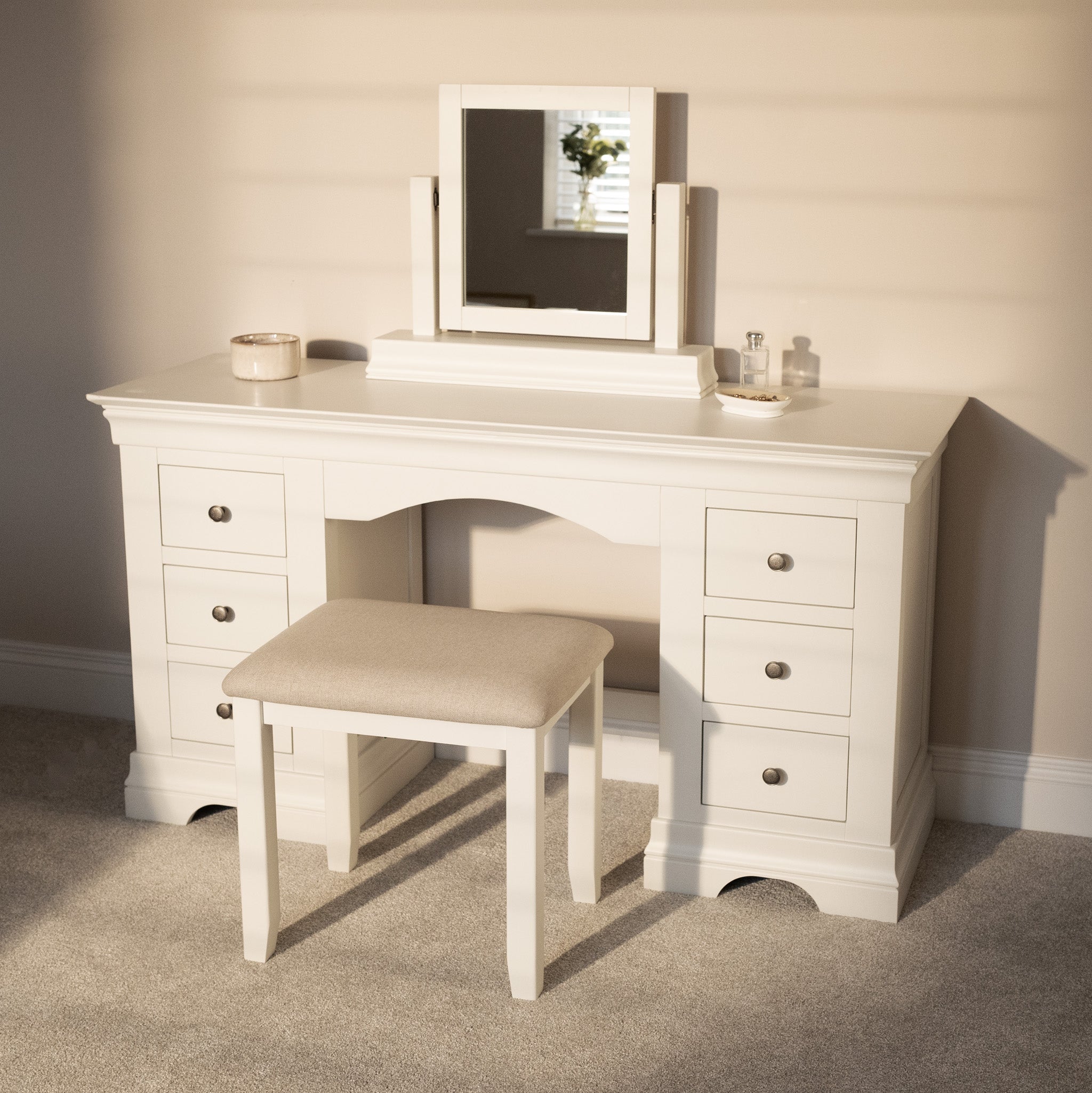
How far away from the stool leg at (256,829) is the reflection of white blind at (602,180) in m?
1.02

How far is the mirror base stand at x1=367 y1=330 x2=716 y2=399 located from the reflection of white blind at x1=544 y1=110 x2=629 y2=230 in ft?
0.70

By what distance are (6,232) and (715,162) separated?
142cm

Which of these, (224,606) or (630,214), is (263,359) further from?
(630,214)

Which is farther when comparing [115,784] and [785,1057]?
[115,784]

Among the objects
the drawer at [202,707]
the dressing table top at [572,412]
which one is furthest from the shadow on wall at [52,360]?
the drawer at [202,707]

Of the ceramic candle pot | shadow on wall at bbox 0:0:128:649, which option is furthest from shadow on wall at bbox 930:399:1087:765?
shadow on wall at bbox 0:0:128:649

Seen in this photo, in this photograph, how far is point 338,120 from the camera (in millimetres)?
2486

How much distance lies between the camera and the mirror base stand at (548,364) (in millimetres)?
2268

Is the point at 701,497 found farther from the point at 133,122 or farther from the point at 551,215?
the point at 133,122

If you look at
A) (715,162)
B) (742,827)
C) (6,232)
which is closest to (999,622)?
(742,827)

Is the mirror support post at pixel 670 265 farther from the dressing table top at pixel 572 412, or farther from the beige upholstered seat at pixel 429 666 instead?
the beige upholstered seat at pixel 429 666

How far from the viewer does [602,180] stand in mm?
2312

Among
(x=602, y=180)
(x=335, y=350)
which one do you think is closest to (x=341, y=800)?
(x=335, y=350)

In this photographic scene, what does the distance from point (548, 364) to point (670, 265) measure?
266mm
